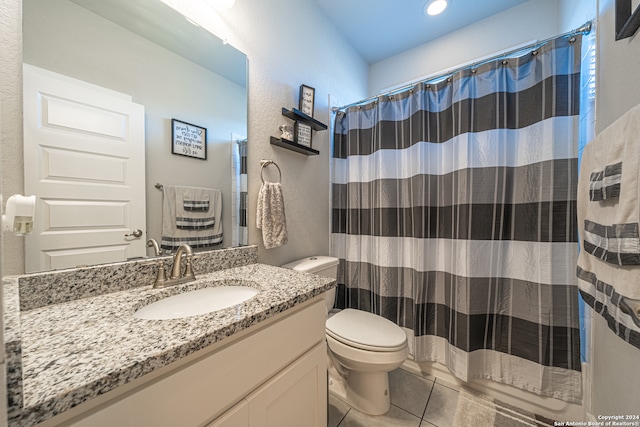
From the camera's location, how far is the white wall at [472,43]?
1547 millimetres

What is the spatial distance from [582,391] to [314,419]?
135cm

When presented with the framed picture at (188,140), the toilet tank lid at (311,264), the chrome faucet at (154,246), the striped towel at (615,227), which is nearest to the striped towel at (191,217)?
the chrome faucet at (154,246)

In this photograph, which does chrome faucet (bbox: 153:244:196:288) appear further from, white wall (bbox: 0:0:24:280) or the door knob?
white wall (bbox: 0:0:24:280)

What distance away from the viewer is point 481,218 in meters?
1.30

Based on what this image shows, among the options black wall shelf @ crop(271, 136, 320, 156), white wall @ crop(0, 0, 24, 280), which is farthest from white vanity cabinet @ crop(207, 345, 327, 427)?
black wall shelf @ crop(271, 136, 320, 156)

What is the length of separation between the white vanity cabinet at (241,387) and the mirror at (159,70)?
60cm

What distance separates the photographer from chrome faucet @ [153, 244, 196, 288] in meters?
0.85

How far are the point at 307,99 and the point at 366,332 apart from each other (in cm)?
149

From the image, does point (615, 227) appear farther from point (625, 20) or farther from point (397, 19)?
point (397, 19)

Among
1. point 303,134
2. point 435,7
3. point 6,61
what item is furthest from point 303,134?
point 435,7

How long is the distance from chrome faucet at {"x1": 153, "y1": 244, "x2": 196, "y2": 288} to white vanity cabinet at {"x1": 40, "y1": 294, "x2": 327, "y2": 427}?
0.43 m

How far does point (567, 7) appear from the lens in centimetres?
135

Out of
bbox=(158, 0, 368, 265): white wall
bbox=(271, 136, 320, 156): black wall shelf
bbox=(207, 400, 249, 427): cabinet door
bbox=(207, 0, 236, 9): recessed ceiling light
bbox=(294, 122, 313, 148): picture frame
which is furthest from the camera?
bbox=(294, 122, 313, 148): picture frame

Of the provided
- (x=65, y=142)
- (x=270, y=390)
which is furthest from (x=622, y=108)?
(x=65, y=142)
